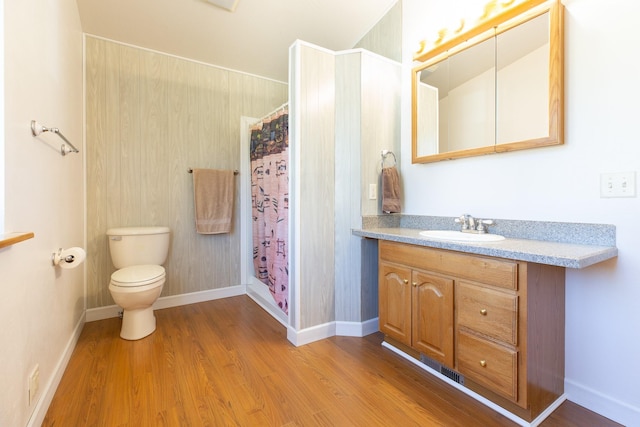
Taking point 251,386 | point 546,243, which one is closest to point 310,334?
point 251,386

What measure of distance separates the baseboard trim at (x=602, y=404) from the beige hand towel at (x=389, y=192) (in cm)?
130

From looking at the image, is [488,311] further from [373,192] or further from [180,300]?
[180,300]

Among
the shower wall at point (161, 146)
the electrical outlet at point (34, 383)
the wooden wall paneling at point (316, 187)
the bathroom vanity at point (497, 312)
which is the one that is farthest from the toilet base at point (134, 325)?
the bathroom vanity at point (497, 312)

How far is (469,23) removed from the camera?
1723 mm

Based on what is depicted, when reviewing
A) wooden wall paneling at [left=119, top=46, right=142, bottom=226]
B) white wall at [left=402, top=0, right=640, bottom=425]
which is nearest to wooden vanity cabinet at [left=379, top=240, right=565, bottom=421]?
white wall at [left=402, top=0, right=640, bottom=425]

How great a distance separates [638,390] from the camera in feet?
3.99

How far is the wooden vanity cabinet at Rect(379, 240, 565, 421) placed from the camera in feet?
3.92

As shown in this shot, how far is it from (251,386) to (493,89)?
2.15 m

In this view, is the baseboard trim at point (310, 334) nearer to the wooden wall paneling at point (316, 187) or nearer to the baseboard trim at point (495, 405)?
the wooden wall paneling at point (316, 187)

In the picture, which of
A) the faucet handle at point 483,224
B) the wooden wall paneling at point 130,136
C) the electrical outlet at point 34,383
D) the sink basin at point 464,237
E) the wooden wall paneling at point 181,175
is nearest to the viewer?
the electrical outlet at point 34,383

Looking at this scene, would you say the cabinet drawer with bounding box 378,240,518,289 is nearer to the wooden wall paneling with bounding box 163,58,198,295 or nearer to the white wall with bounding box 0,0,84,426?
the white wall with bounding box 0,0,84,426

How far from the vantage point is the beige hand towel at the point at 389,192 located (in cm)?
207

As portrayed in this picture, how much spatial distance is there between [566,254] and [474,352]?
0.61 metres

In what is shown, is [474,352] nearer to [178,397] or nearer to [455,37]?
[178,397]
